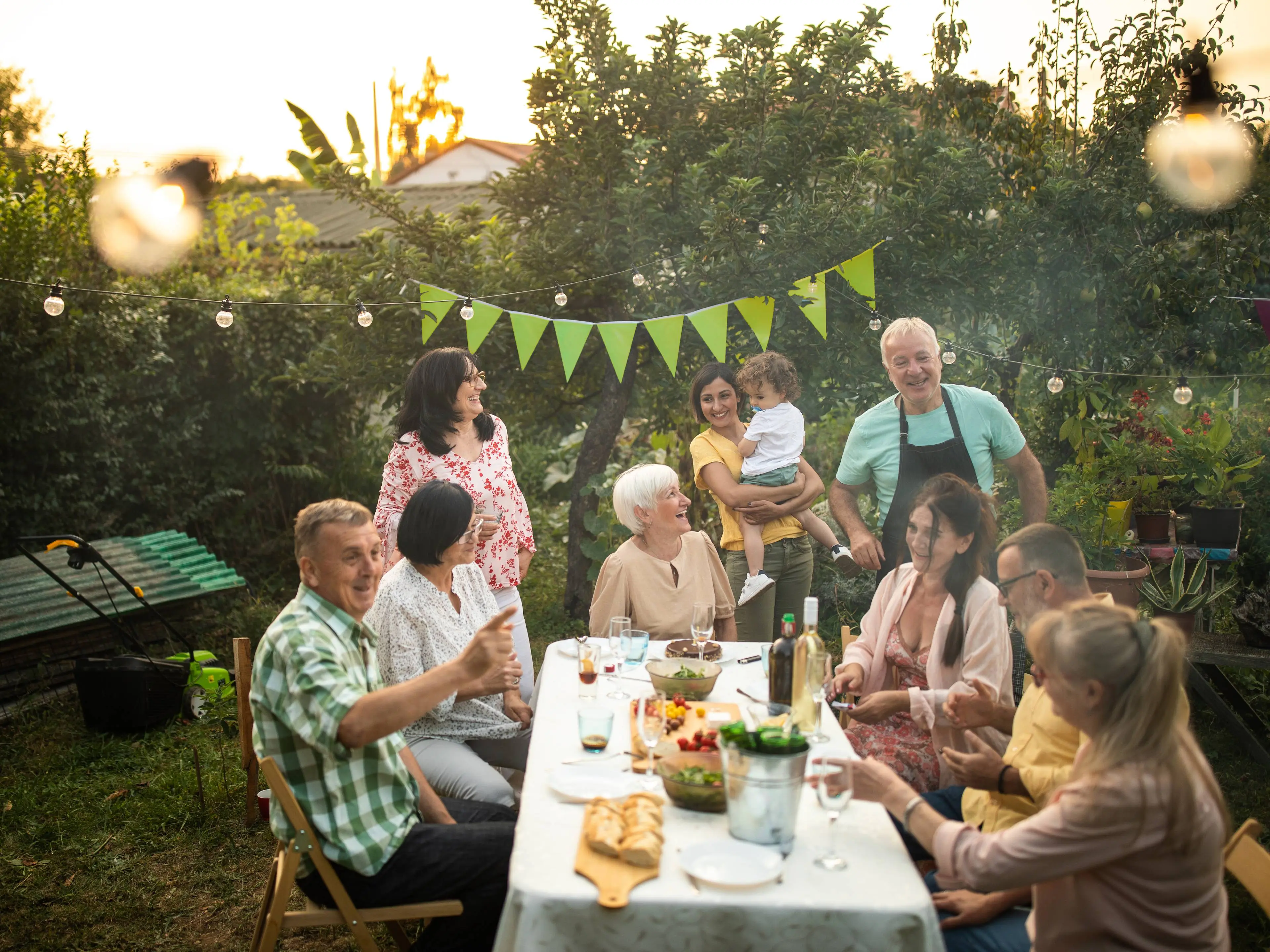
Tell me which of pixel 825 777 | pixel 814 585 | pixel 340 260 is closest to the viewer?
pixel 825 777

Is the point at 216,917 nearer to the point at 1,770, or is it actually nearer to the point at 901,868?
the point at 1,770

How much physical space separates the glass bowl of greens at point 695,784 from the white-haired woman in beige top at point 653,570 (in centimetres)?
148

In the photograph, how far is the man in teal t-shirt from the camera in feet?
12.4

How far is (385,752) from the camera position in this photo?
2420mm

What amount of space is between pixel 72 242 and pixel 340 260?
2528 mm

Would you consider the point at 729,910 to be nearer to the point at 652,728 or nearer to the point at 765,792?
the point at 765,792

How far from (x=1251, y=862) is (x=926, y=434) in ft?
6.96

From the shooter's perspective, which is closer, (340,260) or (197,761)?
(197,761)

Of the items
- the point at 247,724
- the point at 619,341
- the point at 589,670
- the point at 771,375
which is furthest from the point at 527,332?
the point at 589,670

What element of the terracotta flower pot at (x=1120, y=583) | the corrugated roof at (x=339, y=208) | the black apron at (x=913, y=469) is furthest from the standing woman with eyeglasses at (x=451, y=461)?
the corrugated roof at (x=339, y=208)

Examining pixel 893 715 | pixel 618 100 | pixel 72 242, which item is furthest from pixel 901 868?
pixel 72 242

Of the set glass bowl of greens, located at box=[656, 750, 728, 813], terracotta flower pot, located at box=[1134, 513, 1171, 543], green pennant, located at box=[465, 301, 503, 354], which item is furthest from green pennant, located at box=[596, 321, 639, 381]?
glass bowl of greens, located at box=[656, 750, 728, 813]

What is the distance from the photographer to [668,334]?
5.37 m

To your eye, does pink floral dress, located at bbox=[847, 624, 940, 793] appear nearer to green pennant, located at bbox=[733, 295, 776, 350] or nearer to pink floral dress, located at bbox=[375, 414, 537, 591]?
pink floral dress, located at bbox=[375, 414, 537, 591]
